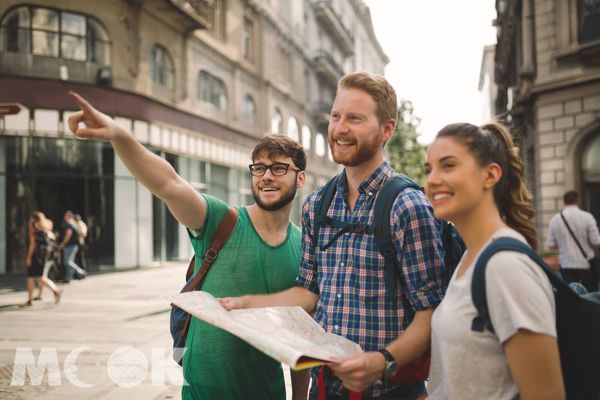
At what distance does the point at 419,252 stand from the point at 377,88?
705mm

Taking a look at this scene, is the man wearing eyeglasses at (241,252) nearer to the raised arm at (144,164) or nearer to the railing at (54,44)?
the raised arm at (144,164)

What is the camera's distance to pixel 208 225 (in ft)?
8.80

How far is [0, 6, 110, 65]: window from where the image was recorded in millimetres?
15328

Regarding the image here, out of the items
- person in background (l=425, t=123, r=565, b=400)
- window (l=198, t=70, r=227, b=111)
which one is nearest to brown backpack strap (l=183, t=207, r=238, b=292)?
person in background (l=425, t=123, r=565, b=400)

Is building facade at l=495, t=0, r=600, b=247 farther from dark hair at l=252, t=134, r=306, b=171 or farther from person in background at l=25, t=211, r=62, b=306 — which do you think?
dark hair at l=252, t=134, r=306, b=171

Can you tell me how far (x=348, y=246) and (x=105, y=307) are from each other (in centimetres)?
882

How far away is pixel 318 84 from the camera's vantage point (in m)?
38.0

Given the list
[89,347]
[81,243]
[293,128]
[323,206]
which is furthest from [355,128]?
[293,128]

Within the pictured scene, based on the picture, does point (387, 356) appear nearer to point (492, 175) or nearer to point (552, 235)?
point (492, 175)

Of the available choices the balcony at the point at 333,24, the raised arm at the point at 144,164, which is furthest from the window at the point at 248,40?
the raised arm at the point at 144,164

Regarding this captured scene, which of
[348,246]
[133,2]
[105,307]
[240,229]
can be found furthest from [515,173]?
[133,2]

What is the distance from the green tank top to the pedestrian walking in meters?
6.63

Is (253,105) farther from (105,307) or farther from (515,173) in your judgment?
(515,173)

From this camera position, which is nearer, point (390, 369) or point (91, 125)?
point (390, 369)
